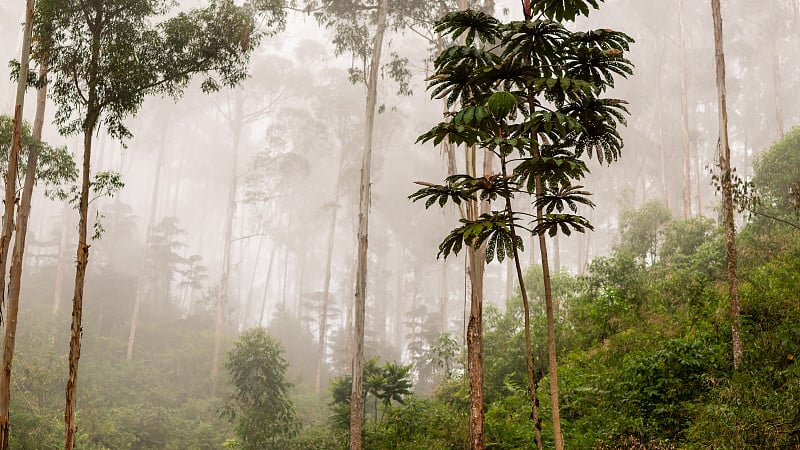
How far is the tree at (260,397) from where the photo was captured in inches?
584

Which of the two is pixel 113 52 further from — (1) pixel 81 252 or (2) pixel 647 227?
(2) pixel 647 227

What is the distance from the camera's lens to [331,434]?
46.5 ft

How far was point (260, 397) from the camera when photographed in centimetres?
1543

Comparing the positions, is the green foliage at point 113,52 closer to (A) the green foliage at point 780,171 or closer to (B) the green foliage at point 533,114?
(B) the green foliage at point 533,114

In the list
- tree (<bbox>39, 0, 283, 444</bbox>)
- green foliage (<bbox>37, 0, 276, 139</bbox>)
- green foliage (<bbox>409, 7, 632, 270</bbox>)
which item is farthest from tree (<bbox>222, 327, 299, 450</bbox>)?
green foliage (<bbox>409, 7, 632, 270</bbox>)

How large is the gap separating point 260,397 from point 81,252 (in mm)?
8261

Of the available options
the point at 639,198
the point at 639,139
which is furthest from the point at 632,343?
the point at 639,198

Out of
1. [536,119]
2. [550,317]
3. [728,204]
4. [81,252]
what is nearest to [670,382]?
[728,204]

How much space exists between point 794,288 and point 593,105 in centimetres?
626

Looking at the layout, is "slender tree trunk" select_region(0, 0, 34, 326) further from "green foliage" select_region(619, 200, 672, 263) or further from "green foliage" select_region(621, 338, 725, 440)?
"green foliage" select_region(619, 200, 672, 263)

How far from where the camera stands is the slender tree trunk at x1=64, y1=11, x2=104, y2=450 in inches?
315

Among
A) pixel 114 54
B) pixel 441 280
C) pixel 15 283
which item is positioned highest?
pixel 114 54

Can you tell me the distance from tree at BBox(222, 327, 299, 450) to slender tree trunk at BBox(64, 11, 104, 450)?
637 cm

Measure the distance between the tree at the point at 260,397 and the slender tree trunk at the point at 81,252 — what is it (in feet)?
20.9
